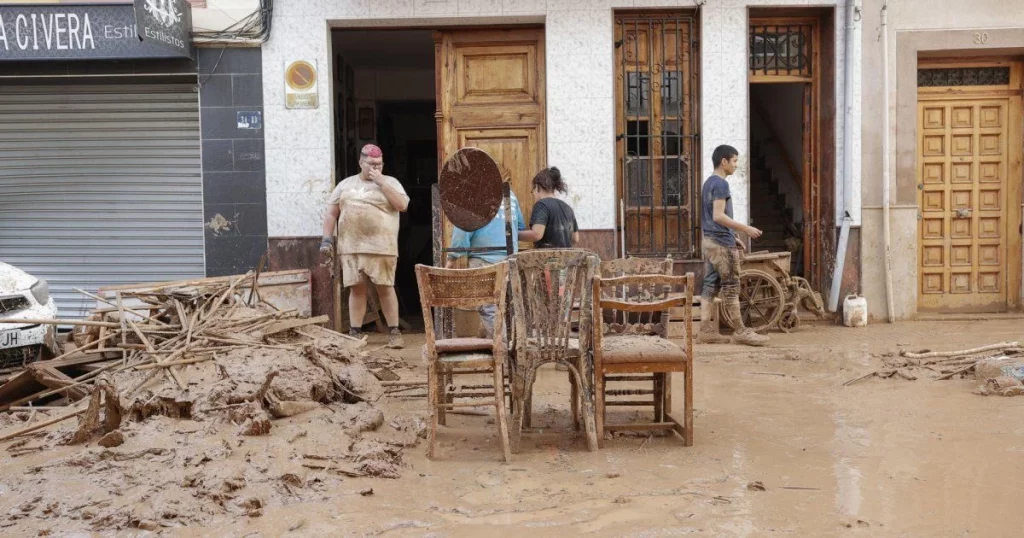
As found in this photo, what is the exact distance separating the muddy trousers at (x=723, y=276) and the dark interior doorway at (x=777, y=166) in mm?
2900

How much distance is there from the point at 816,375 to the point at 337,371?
12.5ft

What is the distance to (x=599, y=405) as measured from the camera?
4.93 meters

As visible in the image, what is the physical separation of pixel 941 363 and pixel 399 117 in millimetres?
10216

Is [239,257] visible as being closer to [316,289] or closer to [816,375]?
[316,289]

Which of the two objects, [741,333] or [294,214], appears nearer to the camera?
[741,333]

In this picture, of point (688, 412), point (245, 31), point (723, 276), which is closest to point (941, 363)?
point (723, 276)

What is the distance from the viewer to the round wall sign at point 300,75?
31.6 feet

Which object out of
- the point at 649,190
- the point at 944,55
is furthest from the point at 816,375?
the point at 944,55

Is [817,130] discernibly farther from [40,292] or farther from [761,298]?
[40,292]

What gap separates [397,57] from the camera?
12984 millimetres

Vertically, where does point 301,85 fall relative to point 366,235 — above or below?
above

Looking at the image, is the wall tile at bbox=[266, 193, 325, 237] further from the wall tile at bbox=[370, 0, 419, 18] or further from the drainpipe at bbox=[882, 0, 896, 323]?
the drainpipe at bbox=[882, 0, 896, 323]

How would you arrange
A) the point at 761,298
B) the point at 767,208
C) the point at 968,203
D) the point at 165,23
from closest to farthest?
the point at 165,23 < the point at 761,298 < the point at 968,203 < the point at 767,208

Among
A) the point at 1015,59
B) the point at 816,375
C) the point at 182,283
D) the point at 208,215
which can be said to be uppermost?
the point at 1015,59
